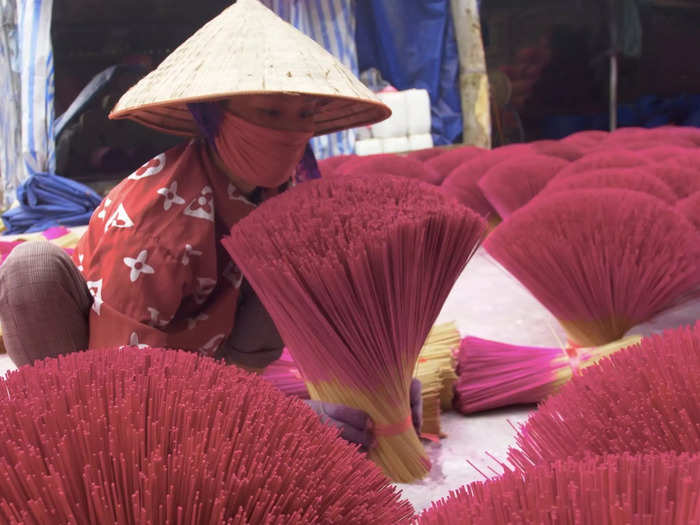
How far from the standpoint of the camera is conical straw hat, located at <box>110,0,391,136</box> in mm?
667

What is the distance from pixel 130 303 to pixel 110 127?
216 inches

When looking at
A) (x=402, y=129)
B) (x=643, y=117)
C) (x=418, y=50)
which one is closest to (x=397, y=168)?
(x=418, y=50)

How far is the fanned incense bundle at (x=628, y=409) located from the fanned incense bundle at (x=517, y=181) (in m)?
1.16

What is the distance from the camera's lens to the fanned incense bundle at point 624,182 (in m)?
1.05

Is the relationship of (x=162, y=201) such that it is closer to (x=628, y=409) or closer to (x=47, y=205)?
(x=628, y=409)

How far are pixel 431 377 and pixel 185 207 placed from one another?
39 centimetres

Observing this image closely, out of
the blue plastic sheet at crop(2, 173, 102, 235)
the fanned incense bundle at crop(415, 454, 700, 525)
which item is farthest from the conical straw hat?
the blue plastic sheet at crop(2, 173, 102, 235)

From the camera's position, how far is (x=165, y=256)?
0.73 metres

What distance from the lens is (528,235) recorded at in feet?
2.91

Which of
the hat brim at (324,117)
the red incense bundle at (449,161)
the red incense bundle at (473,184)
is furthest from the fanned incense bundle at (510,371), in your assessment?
the red incense bundle at (449,161)

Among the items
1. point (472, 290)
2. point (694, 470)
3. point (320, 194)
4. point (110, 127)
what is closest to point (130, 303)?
point (320, 194)

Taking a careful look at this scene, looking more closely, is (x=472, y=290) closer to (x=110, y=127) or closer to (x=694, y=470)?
(x=694, y=470)

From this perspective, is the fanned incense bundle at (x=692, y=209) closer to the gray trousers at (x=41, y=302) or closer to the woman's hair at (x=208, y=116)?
the woman's hair at (x=208, y=116)

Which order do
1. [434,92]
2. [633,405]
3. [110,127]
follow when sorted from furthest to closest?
[110,127]
[434,92]
[633,405]
